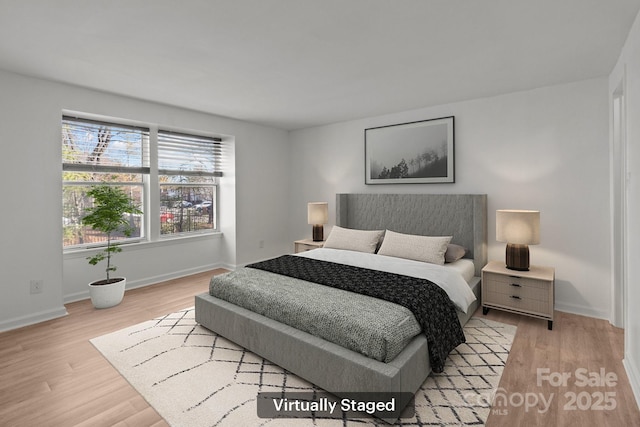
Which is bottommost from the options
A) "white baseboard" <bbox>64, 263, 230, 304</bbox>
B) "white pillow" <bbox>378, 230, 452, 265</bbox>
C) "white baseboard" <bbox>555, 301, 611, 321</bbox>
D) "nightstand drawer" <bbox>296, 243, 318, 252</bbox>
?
"white baseboard" <bbox>555, 301, 611, 321</bbox>

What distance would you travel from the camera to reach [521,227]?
3143mm

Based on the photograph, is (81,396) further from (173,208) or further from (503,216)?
(503,216)

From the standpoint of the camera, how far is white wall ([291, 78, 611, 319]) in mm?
3166

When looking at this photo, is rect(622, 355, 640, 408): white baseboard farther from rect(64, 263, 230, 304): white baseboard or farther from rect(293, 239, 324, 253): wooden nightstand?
rect(64, 263, 230, 304): white baseboard

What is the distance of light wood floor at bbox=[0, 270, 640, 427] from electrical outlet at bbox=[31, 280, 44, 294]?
1.10ft

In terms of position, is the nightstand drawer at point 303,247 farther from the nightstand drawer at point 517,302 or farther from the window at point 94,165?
the nightstand drawer at point 517,302

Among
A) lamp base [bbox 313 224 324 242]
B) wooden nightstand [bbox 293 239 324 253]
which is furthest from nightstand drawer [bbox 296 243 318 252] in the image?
lamp base [bbox 313 224 324 242]

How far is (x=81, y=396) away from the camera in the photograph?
2033 millimetres

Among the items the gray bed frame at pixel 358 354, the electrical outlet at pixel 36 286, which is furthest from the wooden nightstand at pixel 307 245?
the electrical outlet at pixel 36 286

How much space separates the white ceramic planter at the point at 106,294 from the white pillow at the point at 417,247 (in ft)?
10.1

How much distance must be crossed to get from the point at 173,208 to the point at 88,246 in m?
→ 1.17

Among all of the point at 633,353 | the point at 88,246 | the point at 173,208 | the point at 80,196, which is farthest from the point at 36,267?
the point at 633,353

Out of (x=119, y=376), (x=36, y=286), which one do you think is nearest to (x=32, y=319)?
(x=36, y=286)

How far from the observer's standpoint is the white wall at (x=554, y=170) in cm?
317
